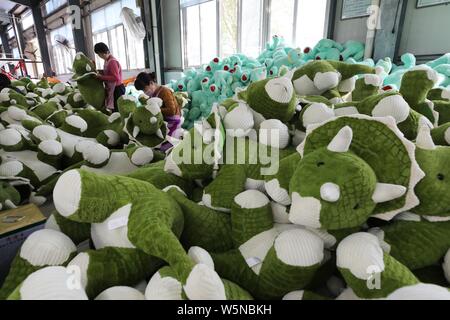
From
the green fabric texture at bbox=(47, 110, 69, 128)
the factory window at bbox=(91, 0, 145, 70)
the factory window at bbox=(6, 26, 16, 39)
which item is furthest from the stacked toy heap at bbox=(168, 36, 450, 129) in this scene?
the factory window at bbox=(6, 26, 16, 39)

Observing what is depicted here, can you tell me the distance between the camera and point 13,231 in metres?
0.70

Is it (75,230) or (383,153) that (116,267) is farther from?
(383,153)

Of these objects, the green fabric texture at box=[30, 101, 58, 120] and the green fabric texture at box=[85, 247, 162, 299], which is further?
the green fabric texture at box=[30, 101, 58, 120]

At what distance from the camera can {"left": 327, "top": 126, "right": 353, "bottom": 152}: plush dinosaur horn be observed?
484 millimetres

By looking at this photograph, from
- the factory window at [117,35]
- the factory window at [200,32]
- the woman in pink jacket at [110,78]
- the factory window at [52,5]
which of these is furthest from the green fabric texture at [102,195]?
the factory window at [52,5]

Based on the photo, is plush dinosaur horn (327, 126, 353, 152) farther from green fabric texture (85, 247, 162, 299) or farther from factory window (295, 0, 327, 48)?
factory window (295, 0, 327, 48)

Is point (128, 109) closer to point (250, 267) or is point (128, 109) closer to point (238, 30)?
point (250, 267)

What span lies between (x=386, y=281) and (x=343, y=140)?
0.76ft

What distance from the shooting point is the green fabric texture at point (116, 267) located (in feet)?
1.66

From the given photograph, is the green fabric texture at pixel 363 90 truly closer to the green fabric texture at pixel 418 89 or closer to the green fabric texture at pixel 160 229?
the green fabric texture at pixel 418 89

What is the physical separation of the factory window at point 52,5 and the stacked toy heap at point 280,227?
935 cm

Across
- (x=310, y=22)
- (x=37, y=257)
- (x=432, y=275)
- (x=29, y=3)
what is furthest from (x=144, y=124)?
(x=29, y=3)

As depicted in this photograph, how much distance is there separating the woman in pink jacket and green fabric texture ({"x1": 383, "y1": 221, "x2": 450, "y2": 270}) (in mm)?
2088

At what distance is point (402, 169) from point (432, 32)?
206 cm
